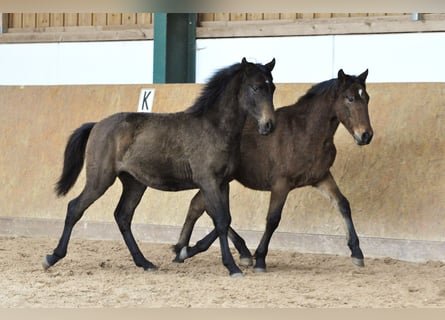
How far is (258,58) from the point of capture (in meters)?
9.66

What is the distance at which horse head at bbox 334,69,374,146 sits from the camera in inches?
229

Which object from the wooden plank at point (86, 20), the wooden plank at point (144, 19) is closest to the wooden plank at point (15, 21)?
the wooden plank at point (86, 20)

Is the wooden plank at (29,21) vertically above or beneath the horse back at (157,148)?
above

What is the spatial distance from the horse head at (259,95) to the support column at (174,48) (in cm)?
401

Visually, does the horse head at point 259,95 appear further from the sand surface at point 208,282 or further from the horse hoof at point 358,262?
the horse hoof at point 358,262

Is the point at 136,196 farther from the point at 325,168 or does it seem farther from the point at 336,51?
the point at 336,51

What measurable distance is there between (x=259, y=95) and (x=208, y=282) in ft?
4.98

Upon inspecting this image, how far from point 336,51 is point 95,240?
387 centimetres

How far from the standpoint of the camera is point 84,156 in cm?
633

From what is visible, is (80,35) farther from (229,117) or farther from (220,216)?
(220,216)

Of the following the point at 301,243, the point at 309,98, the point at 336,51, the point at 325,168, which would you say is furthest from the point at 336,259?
the point at 336,51

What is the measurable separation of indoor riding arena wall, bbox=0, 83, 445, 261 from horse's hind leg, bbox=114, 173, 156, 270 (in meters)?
1.51

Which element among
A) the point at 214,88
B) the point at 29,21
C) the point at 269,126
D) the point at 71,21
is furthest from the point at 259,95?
the point at 29,21

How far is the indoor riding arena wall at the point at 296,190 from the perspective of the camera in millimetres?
6750
